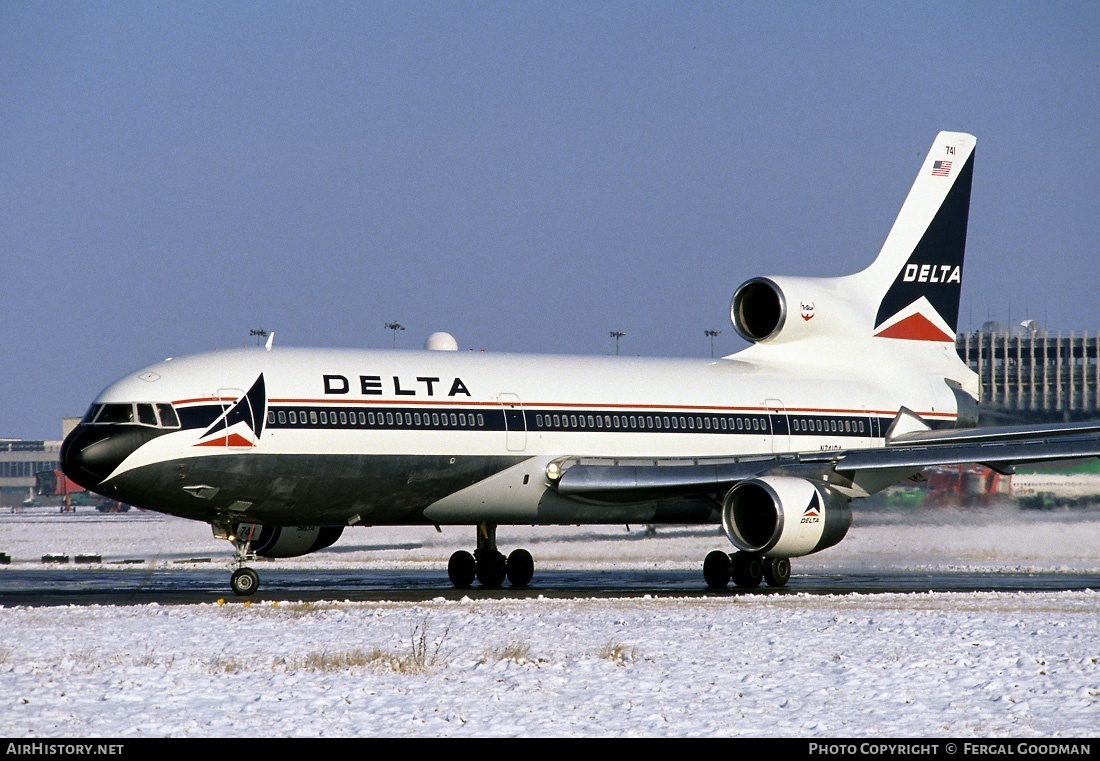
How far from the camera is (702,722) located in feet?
36.7

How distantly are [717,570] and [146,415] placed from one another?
11233 mm

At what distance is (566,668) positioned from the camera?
14055 millimetres

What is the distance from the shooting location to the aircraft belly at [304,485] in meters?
23.5

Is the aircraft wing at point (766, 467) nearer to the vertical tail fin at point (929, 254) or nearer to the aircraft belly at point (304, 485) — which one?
the aircraft belly at point (304, 485)

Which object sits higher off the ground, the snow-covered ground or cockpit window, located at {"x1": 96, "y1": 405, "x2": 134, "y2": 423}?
cockpit window, located at {"x1": 96, "y1": 405, "x2": 134, "y2": 423}

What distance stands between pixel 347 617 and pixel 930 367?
19.3 m

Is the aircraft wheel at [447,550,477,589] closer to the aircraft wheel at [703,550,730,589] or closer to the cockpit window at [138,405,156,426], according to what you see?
the aircraft wheel at [703,550,730,589]

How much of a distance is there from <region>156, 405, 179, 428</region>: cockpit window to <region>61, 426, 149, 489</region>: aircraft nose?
409mm

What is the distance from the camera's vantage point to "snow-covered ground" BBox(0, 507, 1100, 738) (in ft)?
36.4

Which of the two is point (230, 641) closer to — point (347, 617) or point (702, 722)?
point (347, 617)

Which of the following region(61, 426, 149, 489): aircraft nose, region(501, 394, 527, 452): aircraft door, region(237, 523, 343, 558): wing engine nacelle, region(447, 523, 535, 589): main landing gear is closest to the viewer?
region(61, 426, 149, 489): aircraft nose

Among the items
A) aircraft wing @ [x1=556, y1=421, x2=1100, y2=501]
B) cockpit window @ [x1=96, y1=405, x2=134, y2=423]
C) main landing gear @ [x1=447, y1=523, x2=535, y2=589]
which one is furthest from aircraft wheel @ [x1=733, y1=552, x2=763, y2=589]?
cockpit window @ [x1=96, y1=405, x2=134, y2=423]
